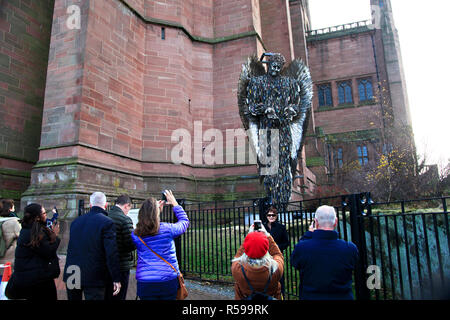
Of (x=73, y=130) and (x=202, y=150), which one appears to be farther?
(x=202, y=150)

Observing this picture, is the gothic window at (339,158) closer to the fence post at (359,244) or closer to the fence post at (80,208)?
the fence post at (80,208)

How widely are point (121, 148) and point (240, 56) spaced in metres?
6.43

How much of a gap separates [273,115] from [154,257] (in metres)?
6.10

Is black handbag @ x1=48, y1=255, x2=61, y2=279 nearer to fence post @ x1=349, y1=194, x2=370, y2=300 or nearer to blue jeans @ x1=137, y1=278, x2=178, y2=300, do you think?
blue jeans @ x1=137, y1=278, x2=178, y2=300

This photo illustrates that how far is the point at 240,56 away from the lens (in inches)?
518

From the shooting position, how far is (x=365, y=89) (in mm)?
29516

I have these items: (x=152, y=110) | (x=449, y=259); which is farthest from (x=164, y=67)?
(x=449, y=259)

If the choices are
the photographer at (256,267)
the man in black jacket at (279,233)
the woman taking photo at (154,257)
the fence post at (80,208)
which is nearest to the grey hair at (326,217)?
the photographer at (256,267)

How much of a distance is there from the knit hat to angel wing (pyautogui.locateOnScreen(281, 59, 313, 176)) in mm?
6807

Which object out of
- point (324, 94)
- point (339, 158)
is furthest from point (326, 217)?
point (324, 94)

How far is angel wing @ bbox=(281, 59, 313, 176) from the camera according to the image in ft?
29.7

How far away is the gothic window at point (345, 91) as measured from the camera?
30109 mm

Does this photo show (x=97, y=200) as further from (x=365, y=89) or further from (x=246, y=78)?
(x=365, y=89)

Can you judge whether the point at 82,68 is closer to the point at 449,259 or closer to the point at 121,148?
the point at 121,148
